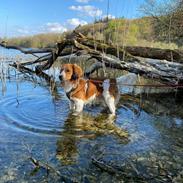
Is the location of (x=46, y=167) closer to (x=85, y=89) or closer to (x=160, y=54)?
(x=85, y=89)

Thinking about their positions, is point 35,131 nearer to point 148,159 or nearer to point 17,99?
point 148,159

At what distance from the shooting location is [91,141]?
610cm

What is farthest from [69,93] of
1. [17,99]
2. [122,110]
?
[17,99]

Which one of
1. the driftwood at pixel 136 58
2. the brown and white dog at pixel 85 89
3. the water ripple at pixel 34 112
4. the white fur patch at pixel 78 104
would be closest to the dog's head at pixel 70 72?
the brown and white dog at pixel 85 89

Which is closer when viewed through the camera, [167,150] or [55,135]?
[167,150]

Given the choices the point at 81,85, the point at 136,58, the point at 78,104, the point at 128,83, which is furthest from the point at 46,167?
the point at 128,83

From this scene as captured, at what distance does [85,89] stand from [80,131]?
1624 mm

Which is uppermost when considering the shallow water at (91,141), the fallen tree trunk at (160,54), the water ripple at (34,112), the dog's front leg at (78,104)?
the fallen tree trunk at (160,54)

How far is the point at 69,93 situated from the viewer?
809 cm

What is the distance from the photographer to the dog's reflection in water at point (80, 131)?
5.43m

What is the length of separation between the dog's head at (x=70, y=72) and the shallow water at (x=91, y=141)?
87cm

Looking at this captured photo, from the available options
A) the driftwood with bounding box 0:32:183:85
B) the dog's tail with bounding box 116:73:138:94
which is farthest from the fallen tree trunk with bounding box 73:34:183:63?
the dog's tail with bounding box 116:73:138:94

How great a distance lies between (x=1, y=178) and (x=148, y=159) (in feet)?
7.27

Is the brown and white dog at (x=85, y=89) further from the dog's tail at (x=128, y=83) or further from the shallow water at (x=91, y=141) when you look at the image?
the dog's tail at (x=128, y=83)
